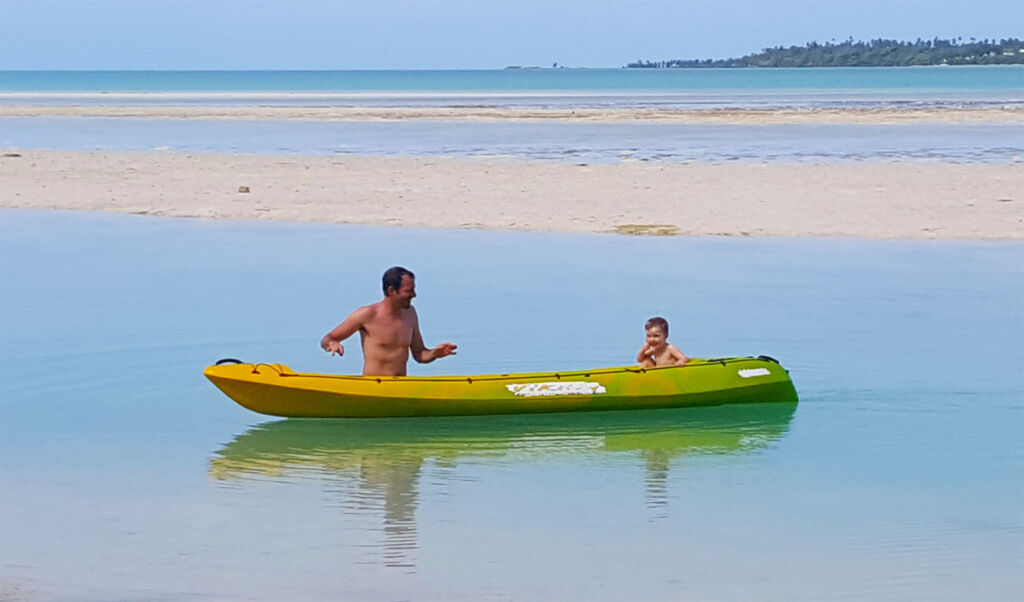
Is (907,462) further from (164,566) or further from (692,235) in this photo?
(692,235)

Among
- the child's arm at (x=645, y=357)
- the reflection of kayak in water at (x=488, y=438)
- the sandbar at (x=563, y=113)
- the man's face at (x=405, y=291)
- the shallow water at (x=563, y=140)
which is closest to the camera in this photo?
the reflection of kayak in water at (x=488, y=438)

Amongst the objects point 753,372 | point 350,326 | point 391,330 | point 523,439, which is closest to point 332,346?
point 350,326

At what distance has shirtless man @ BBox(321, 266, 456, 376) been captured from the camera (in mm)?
9312

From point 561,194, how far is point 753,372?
42.7ft

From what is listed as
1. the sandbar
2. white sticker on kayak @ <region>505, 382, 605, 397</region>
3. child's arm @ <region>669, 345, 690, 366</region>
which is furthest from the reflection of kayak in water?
the sandbar

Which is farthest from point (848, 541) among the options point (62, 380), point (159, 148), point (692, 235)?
point (159, 148)

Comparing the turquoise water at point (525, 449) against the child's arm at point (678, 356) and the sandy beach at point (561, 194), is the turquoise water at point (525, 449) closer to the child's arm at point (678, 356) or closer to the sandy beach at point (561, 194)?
the child's arm at point (678, 356)

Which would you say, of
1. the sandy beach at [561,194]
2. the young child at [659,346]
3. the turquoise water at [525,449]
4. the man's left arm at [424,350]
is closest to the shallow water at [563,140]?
the sandy beach at [561,194]

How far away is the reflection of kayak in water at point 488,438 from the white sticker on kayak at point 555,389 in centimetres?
20

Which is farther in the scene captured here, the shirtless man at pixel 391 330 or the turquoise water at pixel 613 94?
the turquoise water at pixel 613 94

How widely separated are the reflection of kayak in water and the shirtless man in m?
0.36

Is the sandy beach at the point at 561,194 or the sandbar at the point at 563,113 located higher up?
the sandbar at the point at 563,113

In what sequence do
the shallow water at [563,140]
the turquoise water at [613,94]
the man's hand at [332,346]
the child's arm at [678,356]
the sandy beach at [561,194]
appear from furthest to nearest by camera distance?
1. the turquoise water at [613,94]
2. the shallow water at [563,140]
3. the sandy beach at [561,194]
4. the child's arm at [678,356]
5. the man's hand at [332,346]

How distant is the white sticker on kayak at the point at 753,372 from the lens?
9836mm
